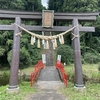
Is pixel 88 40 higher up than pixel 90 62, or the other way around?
pixel 88 40

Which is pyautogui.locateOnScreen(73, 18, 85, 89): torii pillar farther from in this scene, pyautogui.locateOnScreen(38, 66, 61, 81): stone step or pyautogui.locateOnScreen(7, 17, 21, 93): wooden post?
pyautogui.locateOnScreen(38, 66, 61, 81): stone step

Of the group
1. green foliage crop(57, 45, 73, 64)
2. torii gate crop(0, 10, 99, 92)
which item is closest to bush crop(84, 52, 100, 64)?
green foliage crop(57, 45, 73, 64)

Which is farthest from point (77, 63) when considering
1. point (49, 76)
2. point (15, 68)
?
point (49, 76)

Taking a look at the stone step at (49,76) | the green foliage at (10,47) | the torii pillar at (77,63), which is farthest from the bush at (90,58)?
the torii pillar at (77,63)

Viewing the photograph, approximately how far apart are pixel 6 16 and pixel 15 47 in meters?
1.51

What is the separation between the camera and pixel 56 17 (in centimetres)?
634

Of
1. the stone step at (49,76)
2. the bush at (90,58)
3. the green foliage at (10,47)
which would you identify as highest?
the green foliage at (10,47)

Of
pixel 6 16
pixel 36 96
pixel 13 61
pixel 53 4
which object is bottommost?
pixel 36 96

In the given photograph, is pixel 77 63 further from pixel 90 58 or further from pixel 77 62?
pixel 90 58

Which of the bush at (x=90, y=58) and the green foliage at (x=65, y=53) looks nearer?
the green foliage at (x=65, y=53)

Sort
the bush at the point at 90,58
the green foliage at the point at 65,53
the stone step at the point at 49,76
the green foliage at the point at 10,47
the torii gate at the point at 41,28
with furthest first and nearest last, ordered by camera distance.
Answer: the bush at the point at 90,58
the green foliage at the point at 65,53
the green foliage at the point at 10,47
the stone step at the point at 49,76
the torii gate at the point at 41,28

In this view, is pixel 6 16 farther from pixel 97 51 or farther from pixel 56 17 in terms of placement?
pixel 97 51

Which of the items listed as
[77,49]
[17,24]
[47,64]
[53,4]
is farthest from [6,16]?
[53,4]

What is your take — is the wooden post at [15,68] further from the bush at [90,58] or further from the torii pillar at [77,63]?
the bush at [90,58]
